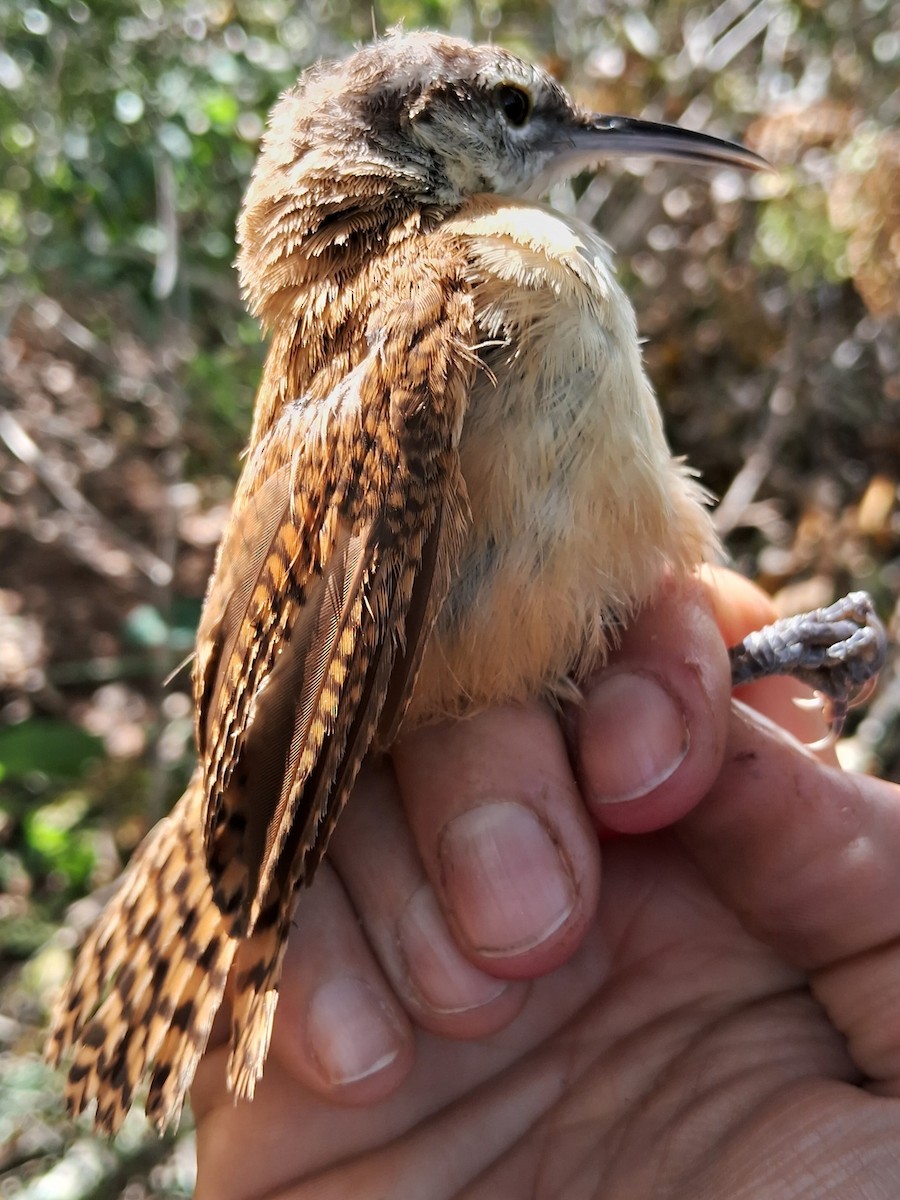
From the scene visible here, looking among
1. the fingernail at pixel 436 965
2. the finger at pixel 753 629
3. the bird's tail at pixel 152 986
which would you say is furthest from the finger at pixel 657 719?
the bird's tail at pixel 152 986

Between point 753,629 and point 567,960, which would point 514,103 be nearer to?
point 753,629

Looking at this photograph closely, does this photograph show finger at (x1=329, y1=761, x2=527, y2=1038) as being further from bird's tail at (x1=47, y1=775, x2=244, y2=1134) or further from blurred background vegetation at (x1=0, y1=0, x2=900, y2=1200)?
blurred background vegetation at (x1=0, y1=0, x2=900, y2=1200)

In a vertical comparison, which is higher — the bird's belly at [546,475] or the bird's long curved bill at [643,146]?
the bird's long curved bill at [643,146]

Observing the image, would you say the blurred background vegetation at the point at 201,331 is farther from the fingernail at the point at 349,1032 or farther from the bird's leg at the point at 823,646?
the fingernail at the point at 349,1032

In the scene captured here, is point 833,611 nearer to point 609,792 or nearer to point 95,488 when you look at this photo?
point 609,792

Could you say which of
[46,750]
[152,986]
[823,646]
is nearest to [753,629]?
[823,646]
